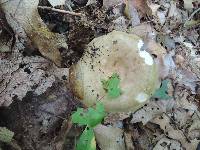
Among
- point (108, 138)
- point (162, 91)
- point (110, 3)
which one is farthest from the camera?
point (110, 3)

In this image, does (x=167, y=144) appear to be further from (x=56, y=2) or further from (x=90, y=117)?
(x=56, y=2)

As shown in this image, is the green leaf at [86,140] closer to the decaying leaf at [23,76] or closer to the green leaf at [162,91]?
the decaying leaf at [23,76]

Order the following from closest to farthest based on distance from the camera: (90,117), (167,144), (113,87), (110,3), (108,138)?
(90,117) < (113,87) < (108,138) < (167,144) < (110,3)

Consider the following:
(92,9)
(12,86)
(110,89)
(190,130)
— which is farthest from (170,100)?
(12,86)

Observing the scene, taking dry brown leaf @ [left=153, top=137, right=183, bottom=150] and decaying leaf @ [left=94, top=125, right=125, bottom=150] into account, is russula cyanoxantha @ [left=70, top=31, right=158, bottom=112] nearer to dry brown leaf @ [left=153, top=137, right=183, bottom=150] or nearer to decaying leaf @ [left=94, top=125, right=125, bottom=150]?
decaying leaf @ [left=94, top=125, right=125, bottom=150]

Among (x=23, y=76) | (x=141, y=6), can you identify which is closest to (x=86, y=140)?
(x=23, y=76)

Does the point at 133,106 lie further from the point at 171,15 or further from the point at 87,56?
the point at 171,15
